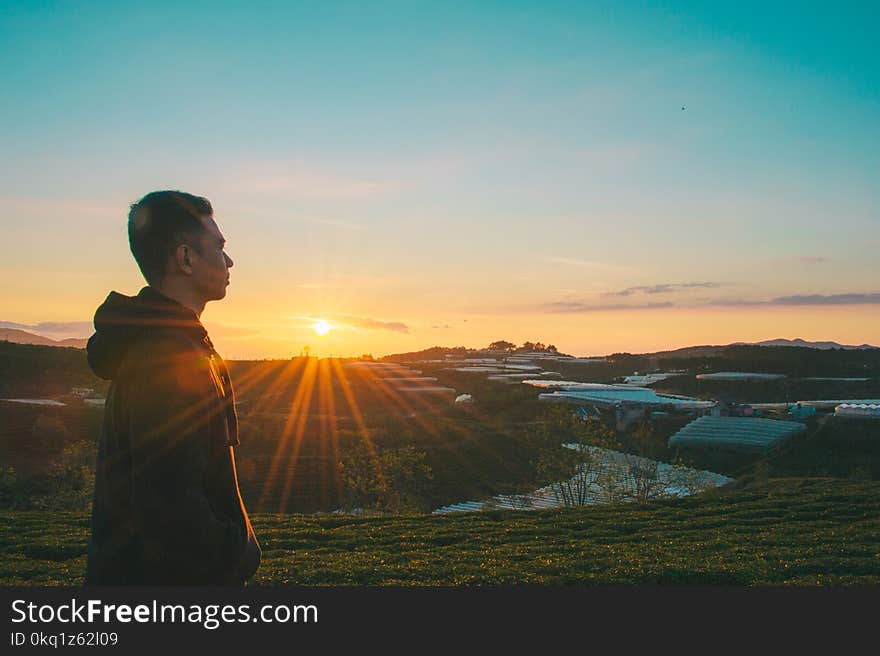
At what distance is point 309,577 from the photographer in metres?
9.92

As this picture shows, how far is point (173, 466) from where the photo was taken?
2.49 metres

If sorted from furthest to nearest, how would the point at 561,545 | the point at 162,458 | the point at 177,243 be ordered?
the point at 561,545, the point at 177,243, the point at 162,458

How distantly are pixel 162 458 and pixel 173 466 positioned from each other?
0.17 feet

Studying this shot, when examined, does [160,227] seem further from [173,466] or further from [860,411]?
[860,411]

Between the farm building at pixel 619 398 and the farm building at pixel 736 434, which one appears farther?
the farm building at pixel 619 398

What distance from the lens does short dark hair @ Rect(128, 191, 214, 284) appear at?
2.81m

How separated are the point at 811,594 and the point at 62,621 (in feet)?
21.0

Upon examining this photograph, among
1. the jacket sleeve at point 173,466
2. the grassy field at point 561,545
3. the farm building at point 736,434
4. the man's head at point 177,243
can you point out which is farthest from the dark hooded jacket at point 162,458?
the farm building at point 736,434

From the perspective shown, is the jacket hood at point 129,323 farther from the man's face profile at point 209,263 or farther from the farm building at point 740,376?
the farm building at point 740,376

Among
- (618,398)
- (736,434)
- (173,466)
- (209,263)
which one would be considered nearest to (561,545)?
(209,263)

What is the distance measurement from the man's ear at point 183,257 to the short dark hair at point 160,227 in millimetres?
19

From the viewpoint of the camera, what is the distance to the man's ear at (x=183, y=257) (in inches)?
113

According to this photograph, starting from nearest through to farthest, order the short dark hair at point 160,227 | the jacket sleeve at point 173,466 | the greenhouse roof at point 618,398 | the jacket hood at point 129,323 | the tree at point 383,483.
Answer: the jacket sleeve at point 173,466 → the jacket hood at point 129,323 → the short dark hair at point 160,227 → the tree at point 383,483 → the greenhouse roof at point 618,398

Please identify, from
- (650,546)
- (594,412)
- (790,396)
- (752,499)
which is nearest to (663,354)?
(790,396)
